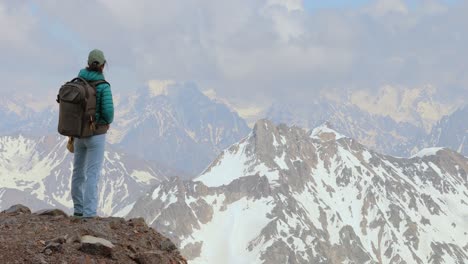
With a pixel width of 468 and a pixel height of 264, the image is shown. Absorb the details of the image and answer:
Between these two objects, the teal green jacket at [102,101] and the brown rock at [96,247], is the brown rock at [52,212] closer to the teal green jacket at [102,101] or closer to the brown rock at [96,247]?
the teal green jacket at [102,101]

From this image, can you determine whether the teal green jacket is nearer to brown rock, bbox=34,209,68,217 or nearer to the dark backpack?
the dark backpack

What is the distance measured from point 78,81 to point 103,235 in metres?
3.99

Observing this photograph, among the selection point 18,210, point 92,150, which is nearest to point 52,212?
point 18,210

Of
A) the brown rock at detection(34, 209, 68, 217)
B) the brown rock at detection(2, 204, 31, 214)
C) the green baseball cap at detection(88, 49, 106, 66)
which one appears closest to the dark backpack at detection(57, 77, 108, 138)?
the green baseball cap at detection(88, 49, 106, 66)

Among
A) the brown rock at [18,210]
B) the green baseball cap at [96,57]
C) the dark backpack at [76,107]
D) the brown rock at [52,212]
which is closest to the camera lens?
the dark backpack at [76,107]

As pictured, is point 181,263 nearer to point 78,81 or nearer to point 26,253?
point 26,253

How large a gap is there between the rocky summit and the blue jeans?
1.76 ft

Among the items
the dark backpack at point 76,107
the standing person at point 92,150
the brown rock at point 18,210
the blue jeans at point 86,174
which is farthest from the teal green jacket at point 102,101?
the brown rock at point 18,210

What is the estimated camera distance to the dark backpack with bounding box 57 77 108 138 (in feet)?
54.6

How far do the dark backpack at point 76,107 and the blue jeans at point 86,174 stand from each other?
801 mm

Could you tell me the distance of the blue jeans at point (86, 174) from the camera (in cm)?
1795

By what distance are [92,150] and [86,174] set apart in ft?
2.57

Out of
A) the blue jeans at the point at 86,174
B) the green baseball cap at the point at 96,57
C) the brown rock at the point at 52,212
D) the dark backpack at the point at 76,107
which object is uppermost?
the green baseball cap at the point at 96,57

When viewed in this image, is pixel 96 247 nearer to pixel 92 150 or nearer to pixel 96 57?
pixel 92 150
